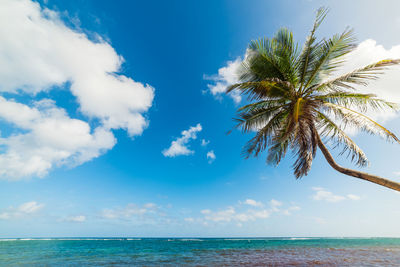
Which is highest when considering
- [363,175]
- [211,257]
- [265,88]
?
[265,88]

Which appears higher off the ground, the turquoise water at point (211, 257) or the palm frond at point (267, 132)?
the palm frond at point (267, 132)

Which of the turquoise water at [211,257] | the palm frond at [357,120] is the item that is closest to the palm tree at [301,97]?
the palm frond at [357,120]

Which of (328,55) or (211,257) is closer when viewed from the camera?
(328,55)

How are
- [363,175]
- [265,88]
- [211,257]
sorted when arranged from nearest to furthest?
[363,175] → [265,88] → [211,257]

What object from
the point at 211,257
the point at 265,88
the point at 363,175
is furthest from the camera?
the point at 211,257

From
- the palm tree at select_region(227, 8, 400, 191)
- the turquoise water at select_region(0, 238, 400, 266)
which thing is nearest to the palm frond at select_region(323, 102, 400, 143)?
the palm tree at select_region(227, 8, 400, 191)

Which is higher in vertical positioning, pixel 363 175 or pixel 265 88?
pixel 265 88

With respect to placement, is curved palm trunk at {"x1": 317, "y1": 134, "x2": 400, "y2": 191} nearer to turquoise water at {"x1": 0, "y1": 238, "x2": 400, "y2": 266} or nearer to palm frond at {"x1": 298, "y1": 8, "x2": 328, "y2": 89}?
palm frond at {"x1": 298, "y1": 8, "x2": 328, "y2": 89}

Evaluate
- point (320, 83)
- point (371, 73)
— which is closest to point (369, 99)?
point (371, 73)

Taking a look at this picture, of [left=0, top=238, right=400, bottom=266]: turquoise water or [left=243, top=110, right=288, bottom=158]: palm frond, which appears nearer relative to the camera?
[left=243, top=110, right=288, bottom=158]: palm frond

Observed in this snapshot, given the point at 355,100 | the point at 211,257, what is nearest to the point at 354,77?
the point at 355,100

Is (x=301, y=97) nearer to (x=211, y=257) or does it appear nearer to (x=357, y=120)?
(x=357, y=120)

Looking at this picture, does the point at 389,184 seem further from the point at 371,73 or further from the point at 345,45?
the point at 345,45

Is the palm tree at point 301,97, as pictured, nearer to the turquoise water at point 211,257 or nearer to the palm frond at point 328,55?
the palm frond at point 328,55
